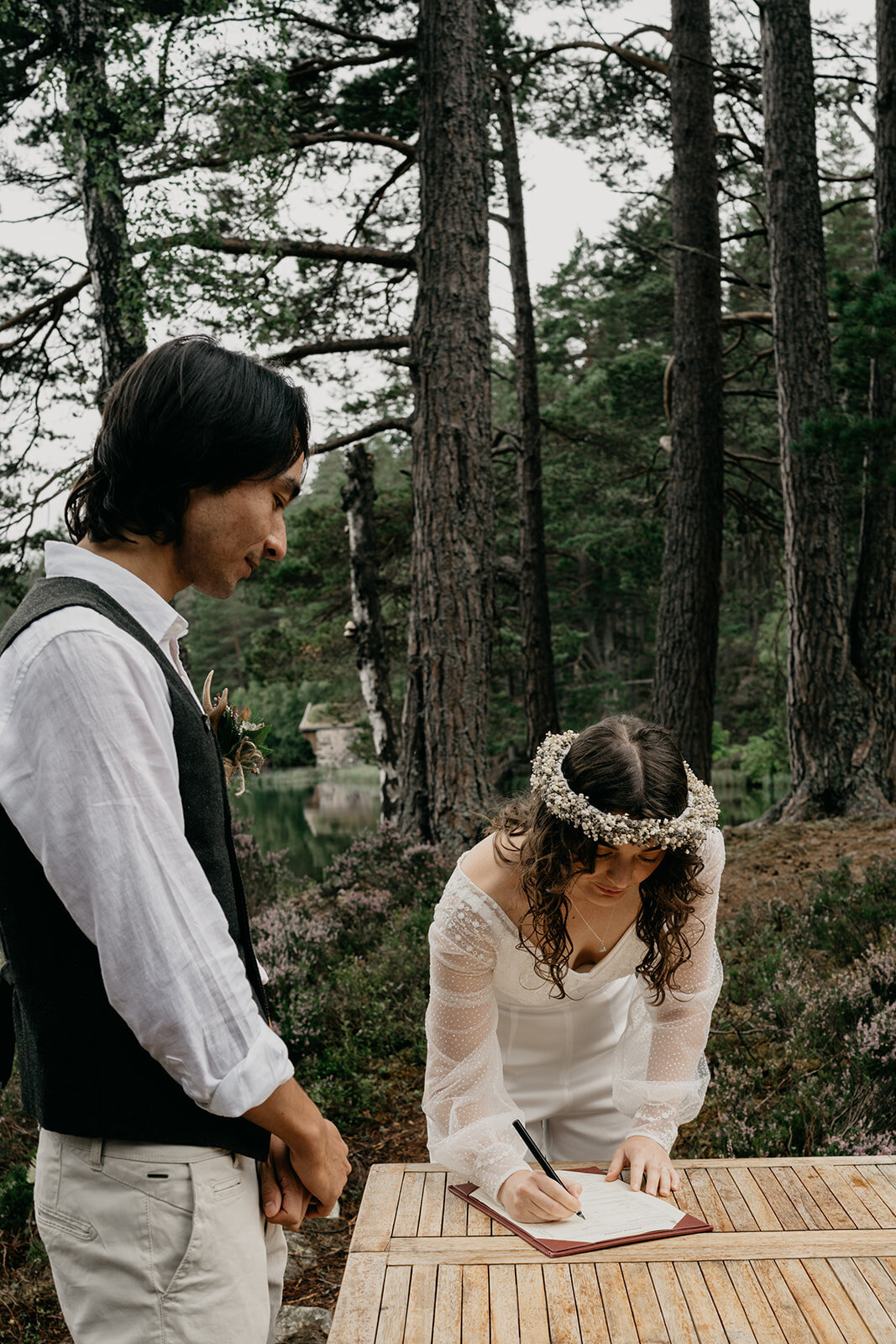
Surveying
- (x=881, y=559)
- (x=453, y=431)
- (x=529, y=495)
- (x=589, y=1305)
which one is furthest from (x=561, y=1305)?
(x=529, y=495)

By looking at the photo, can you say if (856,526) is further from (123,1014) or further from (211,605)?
(211,605)

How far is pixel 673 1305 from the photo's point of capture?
1.90m

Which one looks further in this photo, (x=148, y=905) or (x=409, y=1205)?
(x=409, y=1205)

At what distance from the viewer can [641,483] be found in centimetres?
2320

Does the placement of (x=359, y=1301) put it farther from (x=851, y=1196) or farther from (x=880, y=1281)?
(x=851, y=1196)

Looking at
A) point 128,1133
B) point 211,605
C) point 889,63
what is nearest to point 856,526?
point 889,63

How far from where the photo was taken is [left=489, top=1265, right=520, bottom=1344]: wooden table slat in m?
1.83

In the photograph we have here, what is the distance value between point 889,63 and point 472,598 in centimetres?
672

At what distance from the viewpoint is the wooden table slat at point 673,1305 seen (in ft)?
5.94

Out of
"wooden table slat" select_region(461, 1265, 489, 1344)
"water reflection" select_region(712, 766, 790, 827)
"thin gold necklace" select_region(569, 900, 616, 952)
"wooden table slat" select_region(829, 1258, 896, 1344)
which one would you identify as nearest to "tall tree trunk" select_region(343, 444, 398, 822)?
"water reflection" select_region(712, 766, 790, 827)

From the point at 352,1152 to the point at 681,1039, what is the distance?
1.98 m

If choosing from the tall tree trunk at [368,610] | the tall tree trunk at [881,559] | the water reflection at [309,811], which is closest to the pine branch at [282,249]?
the tall tree trunk at [368,610]

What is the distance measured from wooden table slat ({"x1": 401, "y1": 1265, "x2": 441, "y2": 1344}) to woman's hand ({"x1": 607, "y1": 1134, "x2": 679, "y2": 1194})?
53 centimetres

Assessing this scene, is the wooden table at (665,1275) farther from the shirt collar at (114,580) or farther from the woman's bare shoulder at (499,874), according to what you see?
the shirt collar at (114,580)
